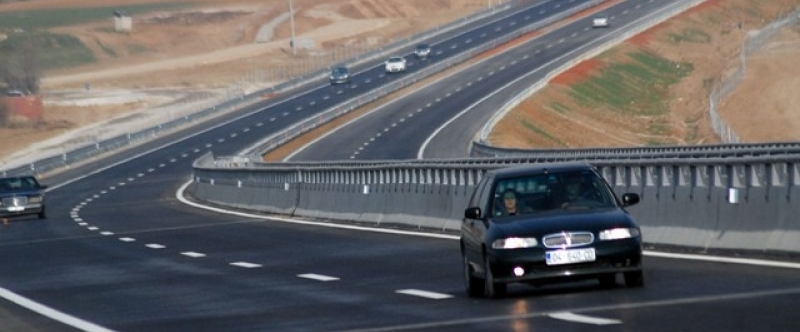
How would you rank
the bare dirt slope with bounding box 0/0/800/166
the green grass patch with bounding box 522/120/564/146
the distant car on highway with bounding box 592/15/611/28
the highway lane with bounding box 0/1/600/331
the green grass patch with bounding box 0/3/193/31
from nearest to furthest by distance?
the highway lane with bounding box 0/1/600/331, the green grass patch with bounding box 522/120/564/146, the bare dirt slope with bounding box 0/0/800/166, the distant car on highway with bounding box 592/15/611/28, the green grass patch with bounding box 0/3/193/31

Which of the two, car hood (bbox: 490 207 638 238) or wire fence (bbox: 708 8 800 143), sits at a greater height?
car hood (bbox: 490 207 638 238)

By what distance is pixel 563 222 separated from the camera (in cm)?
1684

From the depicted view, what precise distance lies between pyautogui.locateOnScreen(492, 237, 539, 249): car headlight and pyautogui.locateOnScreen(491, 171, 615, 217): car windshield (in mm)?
624

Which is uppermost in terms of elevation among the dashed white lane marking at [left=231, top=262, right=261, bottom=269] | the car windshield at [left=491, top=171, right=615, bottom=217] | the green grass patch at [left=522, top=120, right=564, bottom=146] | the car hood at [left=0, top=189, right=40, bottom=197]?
the car windshield at [left=491, top=171, right=615, bottom=217]

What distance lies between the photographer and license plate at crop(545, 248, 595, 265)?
16609mm

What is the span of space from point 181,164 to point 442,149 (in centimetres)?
1346

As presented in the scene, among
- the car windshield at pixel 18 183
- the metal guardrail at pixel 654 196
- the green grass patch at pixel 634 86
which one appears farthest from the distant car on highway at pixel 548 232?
the green grass patch at pixel 634 86

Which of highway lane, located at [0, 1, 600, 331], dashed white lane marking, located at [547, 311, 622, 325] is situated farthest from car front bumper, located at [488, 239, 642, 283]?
highway lane, located at [0, 1, 600, 331]

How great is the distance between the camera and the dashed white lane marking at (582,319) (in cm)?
1412

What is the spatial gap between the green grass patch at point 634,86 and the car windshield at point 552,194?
7500cm

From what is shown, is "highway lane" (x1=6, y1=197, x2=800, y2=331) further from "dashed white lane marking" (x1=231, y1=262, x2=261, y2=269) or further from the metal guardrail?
the metal guardrail

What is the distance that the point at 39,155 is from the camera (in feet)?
330

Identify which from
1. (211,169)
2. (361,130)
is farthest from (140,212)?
(361,130)

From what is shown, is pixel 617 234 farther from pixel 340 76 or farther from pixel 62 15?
pixel 62 15
